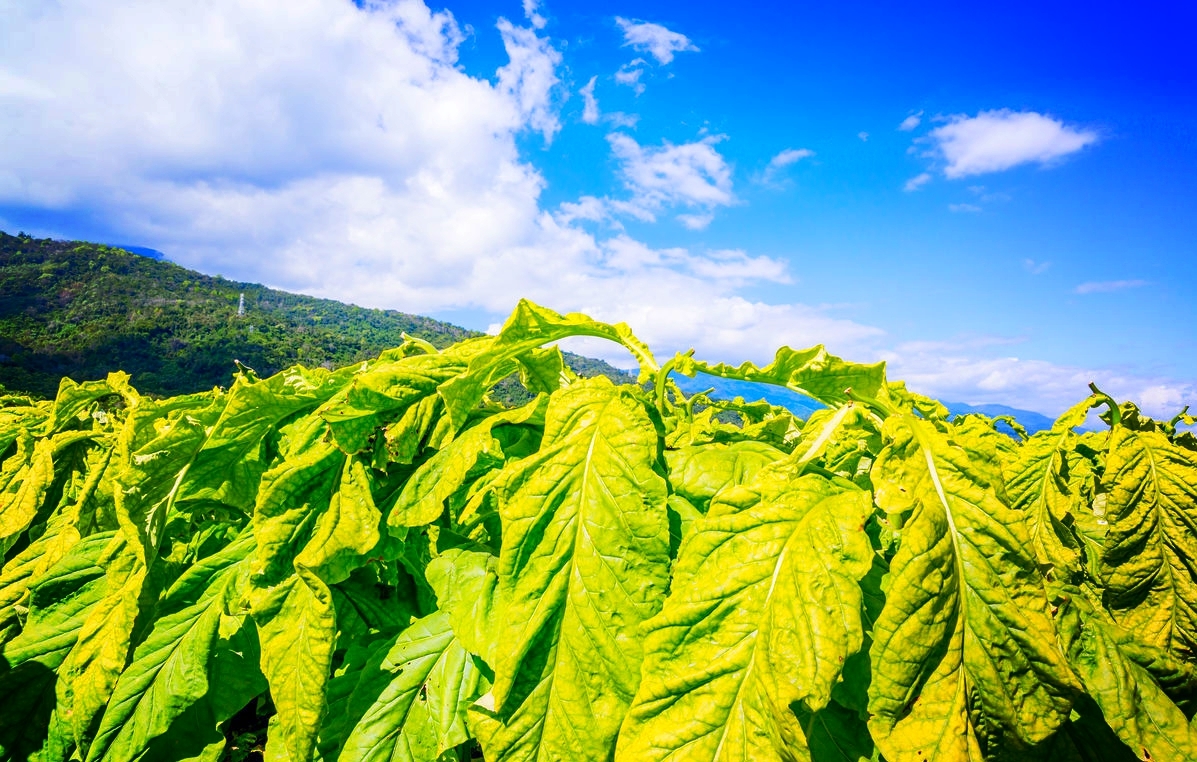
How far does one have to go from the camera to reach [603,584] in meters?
1.18

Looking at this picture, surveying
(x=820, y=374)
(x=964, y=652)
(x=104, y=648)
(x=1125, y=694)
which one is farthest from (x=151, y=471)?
(x=1125, y=694)

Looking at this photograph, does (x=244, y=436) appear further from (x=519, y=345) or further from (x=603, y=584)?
(x=603, y=584)

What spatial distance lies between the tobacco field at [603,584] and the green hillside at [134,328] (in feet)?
240

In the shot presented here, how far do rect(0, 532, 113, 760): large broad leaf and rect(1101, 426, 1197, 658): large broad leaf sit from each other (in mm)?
3719

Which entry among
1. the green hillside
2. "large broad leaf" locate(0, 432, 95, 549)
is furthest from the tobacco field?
the green hillside

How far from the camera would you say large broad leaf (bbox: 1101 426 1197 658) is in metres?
1.82

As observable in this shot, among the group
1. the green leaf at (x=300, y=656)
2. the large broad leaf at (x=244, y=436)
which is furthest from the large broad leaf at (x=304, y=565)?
the large broad leaf at (x=244, y=436)

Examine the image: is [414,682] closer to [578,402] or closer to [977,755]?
[578,402]

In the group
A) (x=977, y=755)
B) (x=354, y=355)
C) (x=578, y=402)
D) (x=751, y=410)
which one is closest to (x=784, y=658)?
(x=977, y=755)

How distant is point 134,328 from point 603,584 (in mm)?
130392

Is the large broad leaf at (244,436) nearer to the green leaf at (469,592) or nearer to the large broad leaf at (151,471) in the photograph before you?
the large broad leaf at (151,471)

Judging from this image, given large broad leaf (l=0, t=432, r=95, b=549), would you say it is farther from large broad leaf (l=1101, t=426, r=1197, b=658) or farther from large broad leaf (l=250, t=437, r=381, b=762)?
large broad leaf (l=1101, t=426, r=1197, b=658)

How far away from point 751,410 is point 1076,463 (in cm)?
194

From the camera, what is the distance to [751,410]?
2.52 meters
